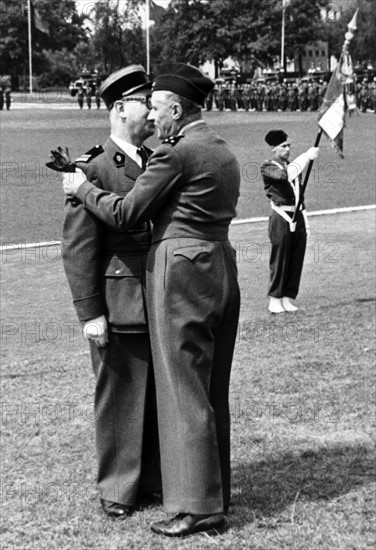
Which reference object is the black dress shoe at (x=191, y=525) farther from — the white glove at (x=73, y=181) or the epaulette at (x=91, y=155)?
the epaulette at (x=91, y=155)

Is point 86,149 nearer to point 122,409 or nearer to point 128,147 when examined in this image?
point 128,147

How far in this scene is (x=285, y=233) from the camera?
10586 millimetres

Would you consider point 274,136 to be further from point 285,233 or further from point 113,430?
point 113,430

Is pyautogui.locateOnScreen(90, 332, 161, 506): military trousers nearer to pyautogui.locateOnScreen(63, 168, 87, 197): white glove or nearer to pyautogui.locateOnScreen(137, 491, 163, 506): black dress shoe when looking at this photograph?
pyautogui.locateOnScreen(137, 491, 163, 506): black dress shoe

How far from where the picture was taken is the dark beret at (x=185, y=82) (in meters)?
4.47

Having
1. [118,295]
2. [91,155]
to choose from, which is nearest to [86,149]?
[91,155]

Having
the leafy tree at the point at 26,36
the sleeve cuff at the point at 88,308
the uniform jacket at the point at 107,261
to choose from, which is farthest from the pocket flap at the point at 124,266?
the leafy tree at the point at 26,36

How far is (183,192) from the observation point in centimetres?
452

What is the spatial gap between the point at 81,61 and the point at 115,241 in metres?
53.2

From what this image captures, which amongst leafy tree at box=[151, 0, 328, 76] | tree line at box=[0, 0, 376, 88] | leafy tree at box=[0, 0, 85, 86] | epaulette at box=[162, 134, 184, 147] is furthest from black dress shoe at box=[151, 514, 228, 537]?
leafy tree at box=[151, 0, 328, 76]

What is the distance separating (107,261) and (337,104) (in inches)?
234

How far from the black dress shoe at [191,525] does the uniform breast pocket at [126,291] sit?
2.83 ft

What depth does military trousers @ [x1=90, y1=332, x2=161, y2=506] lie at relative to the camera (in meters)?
4.92

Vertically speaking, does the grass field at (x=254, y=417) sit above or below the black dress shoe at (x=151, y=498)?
below
